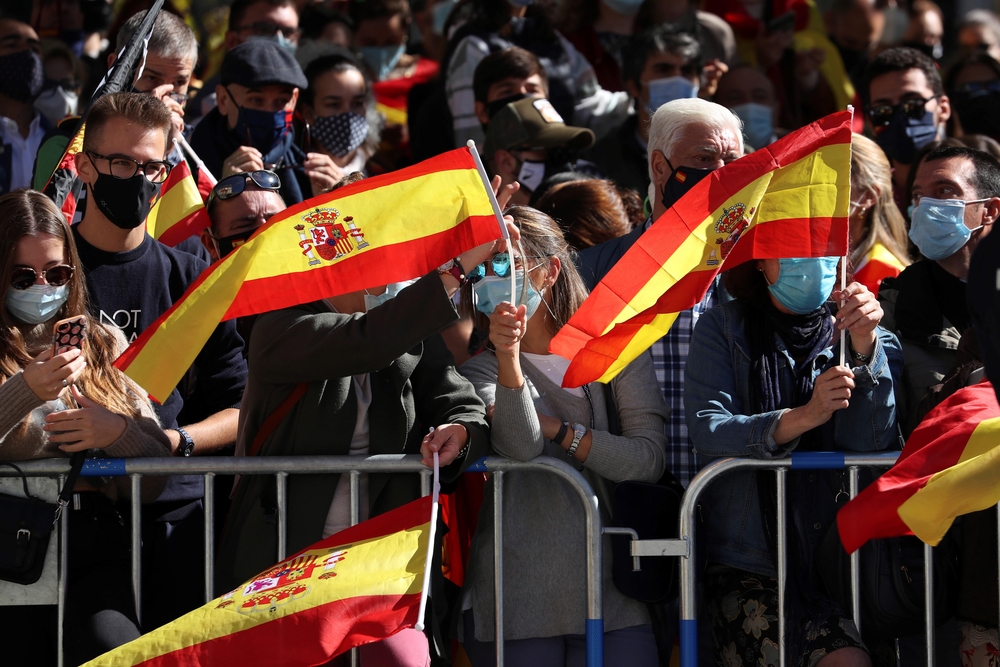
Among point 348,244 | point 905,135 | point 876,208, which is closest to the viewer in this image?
point 348,244

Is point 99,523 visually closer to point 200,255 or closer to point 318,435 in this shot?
point 318,435

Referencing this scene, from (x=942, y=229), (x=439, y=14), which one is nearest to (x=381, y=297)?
(x=942, y=229)

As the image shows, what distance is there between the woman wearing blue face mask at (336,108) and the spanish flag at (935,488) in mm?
3992

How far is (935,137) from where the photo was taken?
7168mm

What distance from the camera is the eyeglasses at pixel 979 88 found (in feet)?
26.5

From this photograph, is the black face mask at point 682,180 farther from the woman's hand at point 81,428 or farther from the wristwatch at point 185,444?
the woman's hand at point 81,428

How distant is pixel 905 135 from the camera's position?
23.2 feet

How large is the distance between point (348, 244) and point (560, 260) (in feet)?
2.82

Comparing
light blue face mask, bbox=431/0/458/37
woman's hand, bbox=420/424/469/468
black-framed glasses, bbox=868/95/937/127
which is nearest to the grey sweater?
woman's hand, bbox=420/424/469/468

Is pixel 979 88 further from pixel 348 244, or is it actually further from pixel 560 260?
pixel 348 244

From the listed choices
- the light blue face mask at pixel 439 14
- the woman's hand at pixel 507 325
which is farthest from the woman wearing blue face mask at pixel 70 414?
the light blue face mask at pixel 439 14

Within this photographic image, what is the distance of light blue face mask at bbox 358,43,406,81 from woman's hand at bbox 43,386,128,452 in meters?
5.84

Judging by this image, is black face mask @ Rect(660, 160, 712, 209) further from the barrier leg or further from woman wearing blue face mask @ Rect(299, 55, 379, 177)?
woman wearing blue face mask @ Rect(299, 55, 379, 177)

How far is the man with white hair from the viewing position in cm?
509
